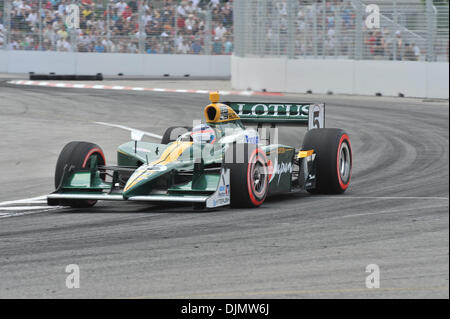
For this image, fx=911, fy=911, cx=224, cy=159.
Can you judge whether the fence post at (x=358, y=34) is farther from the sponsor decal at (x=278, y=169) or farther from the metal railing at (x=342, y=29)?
the sponsor decal at (x=278, y=169)

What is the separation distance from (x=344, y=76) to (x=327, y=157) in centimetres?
1537

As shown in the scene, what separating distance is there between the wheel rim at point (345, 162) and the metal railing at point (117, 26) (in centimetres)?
2279

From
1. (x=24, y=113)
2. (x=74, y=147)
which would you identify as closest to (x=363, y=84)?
(x=24, y=113)

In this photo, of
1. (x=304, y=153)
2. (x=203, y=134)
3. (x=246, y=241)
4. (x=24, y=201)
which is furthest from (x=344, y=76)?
(x=246, y=241)

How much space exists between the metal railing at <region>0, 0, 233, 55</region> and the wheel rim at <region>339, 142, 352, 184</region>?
74.8 ft

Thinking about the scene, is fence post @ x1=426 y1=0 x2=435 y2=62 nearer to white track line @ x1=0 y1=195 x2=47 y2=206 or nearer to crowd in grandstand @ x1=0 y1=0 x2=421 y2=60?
crowd in grandstand @ x1=0 y1=0 x2=421 y2=60

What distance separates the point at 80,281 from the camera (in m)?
6.52

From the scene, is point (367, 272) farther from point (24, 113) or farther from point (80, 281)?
point (24, 113)

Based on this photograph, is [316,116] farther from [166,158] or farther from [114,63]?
[114,63]

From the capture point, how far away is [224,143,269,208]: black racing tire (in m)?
9.73

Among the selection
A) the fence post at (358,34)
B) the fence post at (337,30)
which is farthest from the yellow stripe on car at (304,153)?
the fence post at (337,30)

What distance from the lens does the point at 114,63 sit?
34.2 meters

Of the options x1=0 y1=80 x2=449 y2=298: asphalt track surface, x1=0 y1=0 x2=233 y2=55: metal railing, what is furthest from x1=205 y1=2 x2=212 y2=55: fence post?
x1=0 y1=80 x2=449 y2=298: asphalt track surface

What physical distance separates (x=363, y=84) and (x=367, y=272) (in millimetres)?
19712
